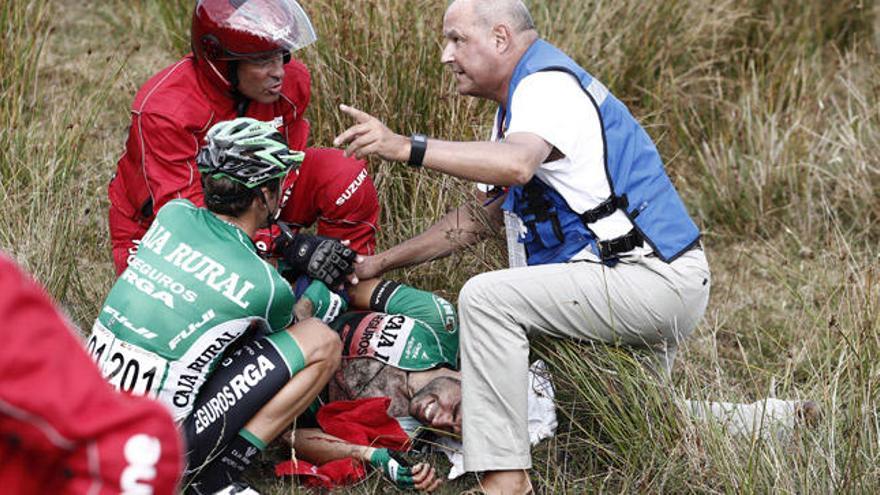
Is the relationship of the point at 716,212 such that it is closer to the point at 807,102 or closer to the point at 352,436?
the point at 807,102

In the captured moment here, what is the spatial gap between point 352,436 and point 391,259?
788mm

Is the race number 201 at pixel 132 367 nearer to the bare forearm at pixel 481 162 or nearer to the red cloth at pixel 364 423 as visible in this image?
the red cloth at pixel 364 423

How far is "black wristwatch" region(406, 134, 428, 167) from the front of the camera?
4273mm

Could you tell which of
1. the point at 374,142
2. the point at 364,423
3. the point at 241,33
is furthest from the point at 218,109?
the point at 364,423

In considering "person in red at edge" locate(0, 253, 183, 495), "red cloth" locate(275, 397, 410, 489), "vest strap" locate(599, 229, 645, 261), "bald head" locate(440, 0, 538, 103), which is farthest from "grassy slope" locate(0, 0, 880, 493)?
"person in red at edge" locate(0, 253, 183, 495)

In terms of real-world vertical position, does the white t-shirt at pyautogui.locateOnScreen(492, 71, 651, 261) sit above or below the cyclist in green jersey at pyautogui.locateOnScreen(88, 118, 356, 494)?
above

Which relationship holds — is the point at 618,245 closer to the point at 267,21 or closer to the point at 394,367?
the point at 394,367

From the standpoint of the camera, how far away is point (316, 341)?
180 inches


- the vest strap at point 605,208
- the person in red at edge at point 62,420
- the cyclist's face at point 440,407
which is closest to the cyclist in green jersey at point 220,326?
the cyclist's face at point 440,407

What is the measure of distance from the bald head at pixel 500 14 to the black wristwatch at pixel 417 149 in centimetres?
73

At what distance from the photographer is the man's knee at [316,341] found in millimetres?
4551

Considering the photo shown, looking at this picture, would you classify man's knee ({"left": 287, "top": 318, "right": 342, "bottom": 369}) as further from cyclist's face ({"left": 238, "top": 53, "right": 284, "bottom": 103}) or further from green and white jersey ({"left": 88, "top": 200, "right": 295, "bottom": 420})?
cyclist's face ({"left": 238, "top": 53, "right": 284, "bottom": 103})

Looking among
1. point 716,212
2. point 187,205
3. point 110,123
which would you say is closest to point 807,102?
point 716,212

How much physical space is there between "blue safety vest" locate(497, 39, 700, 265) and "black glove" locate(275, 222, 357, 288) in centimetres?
73
